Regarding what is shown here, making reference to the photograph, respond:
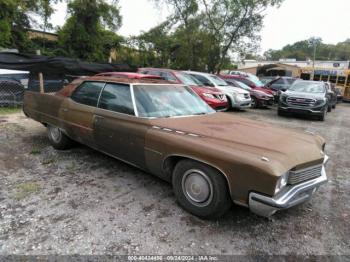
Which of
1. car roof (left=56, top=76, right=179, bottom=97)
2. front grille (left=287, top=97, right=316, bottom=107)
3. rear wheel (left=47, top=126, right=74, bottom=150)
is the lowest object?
rear wheel (left=47, top=126, right=74, bottom=150)

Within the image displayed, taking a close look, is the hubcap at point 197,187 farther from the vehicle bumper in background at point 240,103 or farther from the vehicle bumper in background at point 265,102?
the vehicle bumper in background at point 265,102

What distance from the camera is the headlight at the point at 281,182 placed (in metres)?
2.41

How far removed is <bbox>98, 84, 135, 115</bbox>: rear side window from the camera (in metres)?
3.69

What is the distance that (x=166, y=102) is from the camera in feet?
12.7

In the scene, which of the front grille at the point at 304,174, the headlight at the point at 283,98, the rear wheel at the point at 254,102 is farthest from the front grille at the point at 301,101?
the front grille at the point at 304,174

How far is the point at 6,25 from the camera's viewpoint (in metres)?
15.2

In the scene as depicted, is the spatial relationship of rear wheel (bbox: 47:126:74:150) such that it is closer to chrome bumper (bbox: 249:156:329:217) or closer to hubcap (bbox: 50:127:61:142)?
hubcap (bbox: 50:127:61:142)

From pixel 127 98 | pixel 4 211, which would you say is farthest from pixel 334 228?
pixel 4 211

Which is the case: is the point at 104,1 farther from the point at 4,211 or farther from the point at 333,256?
the point at 333,256

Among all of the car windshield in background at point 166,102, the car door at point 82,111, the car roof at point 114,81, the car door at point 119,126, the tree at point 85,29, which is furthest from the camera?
the tree at point 85,29

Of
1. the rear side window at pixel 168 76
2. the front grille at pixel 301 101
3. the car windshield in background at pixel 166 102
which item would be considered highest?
the rear side window at pixel 168 76

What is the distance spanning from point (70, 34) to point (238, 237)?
20725 mm

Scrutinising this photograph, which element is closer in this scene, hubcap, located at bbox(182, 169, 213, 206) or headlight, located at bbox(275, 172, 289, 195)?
headlight, located at bbox(275, 172, 289, 195)

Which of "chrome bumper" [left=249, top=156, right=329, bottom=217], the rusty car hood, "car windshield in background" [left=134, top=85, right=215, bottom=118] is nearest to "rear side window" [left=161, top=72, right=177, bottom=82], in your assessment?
"car windshield in background" [left=134, top=85, right=215, bottom=118]
